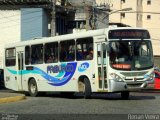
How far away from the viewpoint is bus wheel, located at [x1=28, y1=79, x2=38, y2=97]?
28188 millimetres

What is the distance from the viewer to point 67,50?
25.2 m

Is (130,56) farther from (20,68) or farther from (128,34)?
(20,68)

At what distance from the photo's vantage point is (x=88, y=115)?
52.4 feet

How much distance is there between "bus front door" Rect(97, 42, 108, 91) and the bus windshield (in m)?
0.36

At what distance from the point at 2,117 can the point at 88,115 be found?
262 cm

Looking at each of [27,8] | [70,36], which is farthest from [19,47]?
[27,8]

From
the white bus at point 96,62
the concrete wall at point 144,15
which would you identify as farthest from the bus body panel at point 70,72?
the concrete wall at point 144,15

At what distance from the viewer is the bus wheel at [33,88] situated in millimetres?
28188

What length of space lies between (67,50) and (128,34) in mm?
3472

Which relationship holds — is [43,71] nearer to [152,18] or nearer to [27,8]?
[27,8]

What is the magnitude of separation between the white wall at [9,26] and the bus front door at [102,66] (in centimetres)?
3002

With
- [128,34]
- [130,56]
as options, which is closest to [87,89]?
[130,56]

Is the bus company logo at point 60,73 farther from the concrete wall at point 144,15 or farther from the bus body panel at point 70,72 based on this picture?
the concrete wall at point 144,15

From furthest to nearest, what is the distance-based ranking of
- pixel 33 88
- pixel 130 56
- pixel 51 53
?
pixel 33 88 < pixel 51 53 < pixel 130 56
